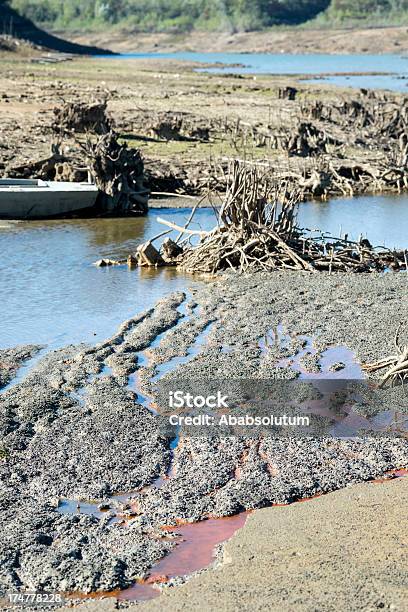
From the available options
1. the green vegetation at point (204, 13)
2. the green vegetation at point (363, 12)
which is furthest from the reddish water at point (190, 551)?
the green vegetation at point (363, 12)

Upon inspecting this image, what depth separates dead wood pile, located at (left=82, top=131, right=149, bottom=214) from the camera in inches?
811

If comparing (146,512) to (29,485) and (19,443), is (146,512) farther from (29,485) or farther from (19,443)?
(19,443)

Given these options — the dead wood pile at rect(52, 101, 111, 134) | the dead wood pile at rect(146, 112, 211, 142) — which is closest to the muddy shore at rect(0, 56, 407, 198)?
the dead wood pile at rect(146, 112, 211, 142)

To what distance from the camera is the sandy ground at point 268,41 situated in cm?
10975

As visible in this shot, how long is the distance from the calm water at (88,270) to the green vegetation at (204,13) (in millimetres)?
109996

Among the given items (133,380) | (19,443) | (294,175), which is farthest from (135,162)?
(19,443)

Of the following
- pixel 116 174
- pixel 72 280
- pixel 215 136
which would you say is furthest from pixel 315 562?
pixel 215 136

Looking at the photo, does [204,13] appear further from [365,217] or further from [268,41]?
[365,217]

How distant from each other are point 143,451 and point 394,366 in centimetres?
282

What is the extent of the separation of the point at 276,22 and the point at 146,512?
133 metres

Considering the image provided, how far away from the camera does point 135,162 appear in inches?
830

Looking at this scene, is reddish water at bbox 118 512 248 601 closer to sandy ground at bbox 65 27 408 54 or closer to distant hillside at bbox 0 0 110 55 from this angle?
distant hillside at bbox 0 0 110 55

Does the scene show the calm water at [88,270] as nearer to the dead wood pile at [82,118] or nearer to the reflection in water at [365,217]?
the reflection in water at [365,217]

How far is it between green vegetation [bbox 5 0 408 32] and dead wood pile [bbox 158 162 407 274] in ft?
378
